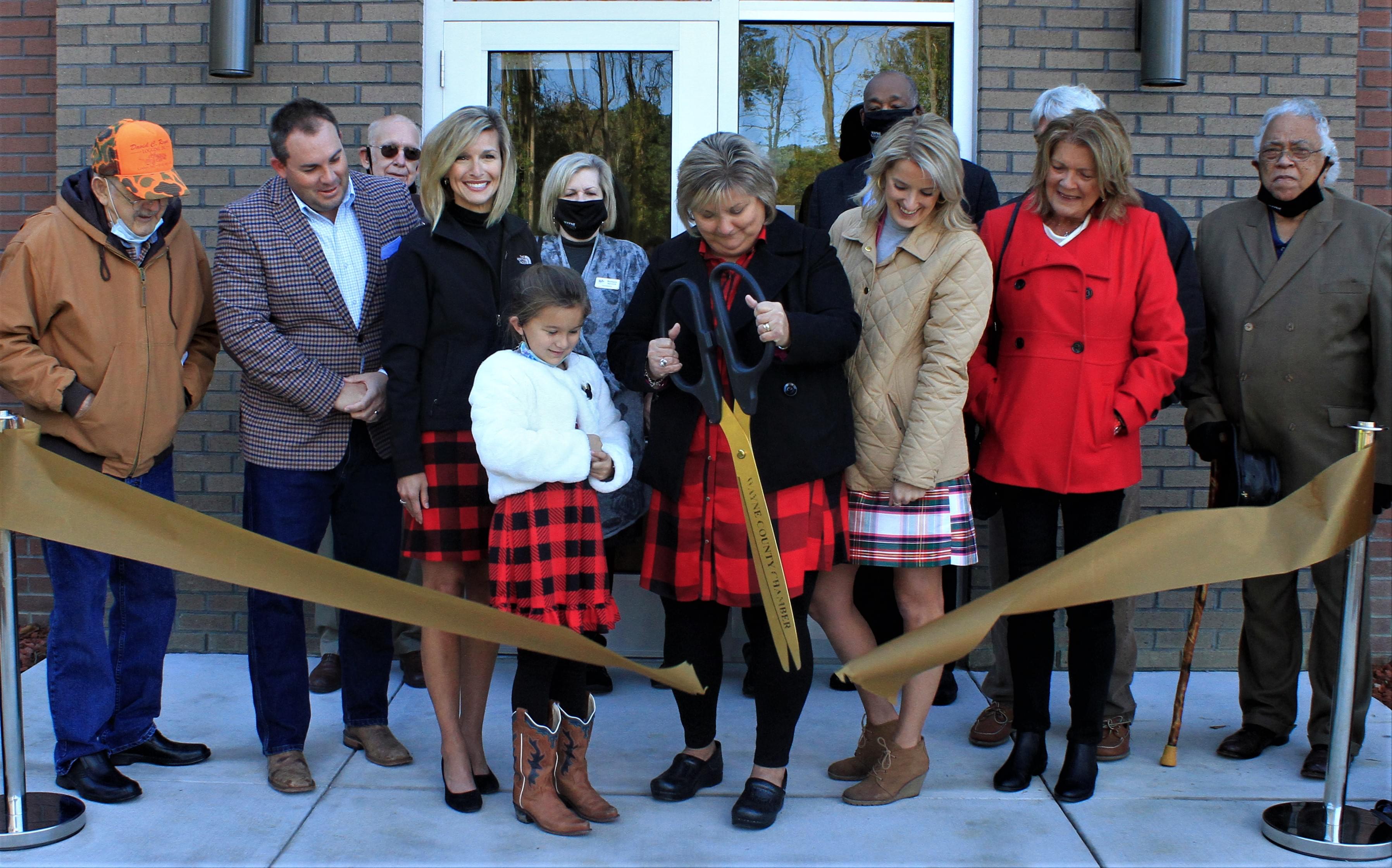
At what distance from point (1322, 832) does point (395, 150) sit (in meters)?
3.77

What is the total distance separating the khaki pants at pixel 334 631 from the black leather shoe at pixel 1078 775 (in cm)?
245

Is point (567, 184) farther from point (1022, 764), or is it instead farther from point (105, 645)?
point (1022, 764)

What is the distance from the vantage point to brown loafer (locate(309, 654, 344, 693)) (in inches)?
177

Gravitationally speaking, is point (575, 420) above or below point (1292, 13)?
below

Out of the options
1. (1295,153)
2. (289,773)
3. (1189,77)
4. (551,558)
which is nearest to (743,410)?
(551,558)

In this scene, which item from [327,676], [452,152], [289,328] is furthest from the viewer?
[327,676]

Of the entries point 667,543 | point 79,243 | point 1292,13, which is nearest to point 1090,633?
point 667,543

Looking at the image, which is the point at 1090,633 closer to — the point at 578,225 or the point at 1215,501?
the point at 1215,501

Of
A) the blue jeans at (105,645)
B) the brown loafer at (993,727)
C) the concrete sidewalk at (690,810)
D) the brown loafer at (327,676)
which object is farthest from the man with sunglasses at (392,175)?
the brown loafer at (993,727)

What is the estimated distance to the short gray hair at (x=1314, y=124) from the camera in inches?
142

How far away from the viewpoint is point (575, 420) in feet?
10.9

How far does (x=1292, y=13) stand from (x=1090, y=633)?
280 centimetres

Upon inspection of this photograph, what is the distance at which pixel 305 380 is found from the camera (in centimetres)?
346

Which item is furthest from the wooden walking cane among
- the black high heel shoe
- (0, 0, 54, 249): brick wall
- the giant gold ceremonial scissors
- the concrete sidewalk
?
(0, 0, 54, 249): brick wall
